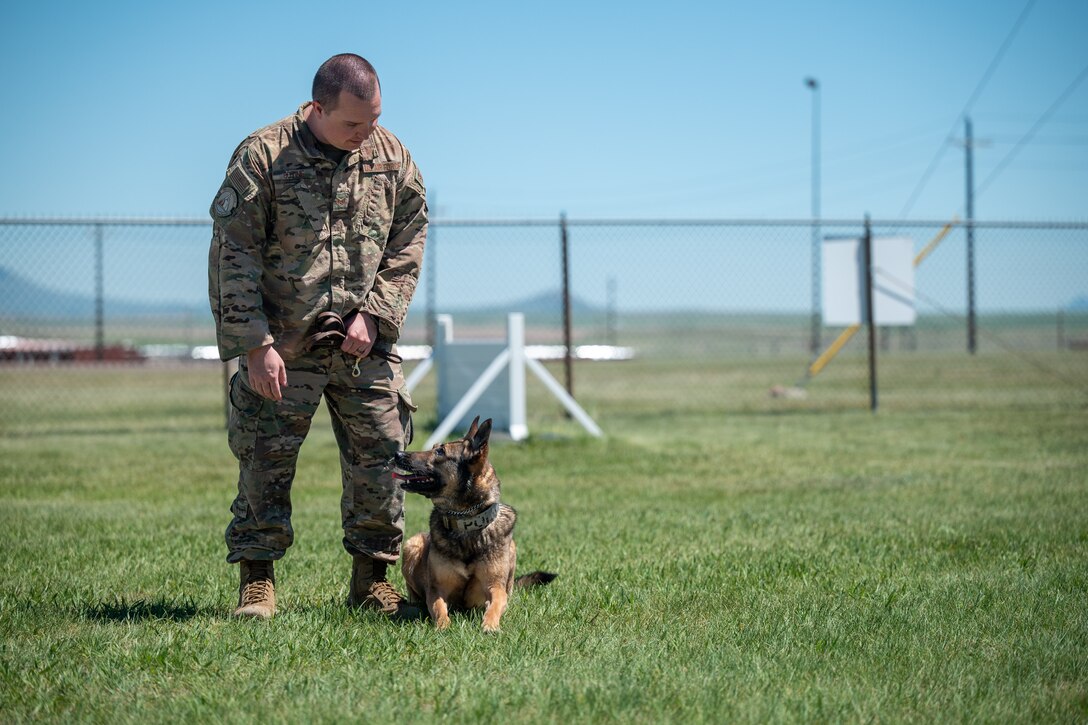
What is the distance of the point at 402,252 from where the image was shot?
493cm

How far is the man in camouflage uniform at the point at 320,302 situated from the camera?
444 centimetres

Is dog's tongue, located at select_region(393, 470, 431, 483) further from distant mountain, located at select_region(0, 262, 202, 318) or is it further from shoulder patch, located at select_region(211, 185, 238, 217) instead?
distant mountain, located at select_region(0, 262, 202, 318)

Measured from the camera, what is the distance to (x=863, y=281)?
1514cm

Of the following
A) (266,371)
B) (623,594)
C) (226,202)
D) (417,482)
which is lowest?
(623,594)

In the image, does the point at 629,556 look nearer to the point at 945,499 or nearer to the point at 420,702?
the point at 420,702

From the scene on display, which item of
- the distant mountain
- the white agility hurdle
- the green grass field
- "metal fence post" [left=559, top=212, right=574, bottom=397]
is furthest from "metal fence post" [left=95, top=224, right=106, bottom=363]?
"metal fence post" [left=559, top=212, right=574, bottom=397]

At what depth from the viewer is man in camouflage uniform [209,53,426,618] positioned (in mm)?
4438

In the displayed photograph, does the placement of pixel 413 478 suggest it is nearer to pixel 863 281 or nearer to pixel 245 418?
pixel 245 418

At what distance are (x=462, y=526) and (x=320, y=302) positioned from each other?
1.10 metres

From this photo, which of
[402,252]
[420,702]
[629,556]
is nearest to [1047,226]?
[629,556]

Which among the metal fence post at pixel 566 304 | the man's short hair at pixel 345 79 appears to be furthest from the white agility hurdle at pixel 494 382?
the man's short hair at pixel 345 79

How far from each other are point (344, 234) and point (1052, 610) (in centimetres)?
339

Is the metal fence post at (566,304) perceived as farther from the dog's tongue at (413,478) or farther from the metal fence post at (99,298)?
the dog's tongue at (413,478)

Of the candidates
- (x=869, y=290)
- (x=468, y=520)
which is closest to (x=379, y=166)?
(x=468, y=520)
